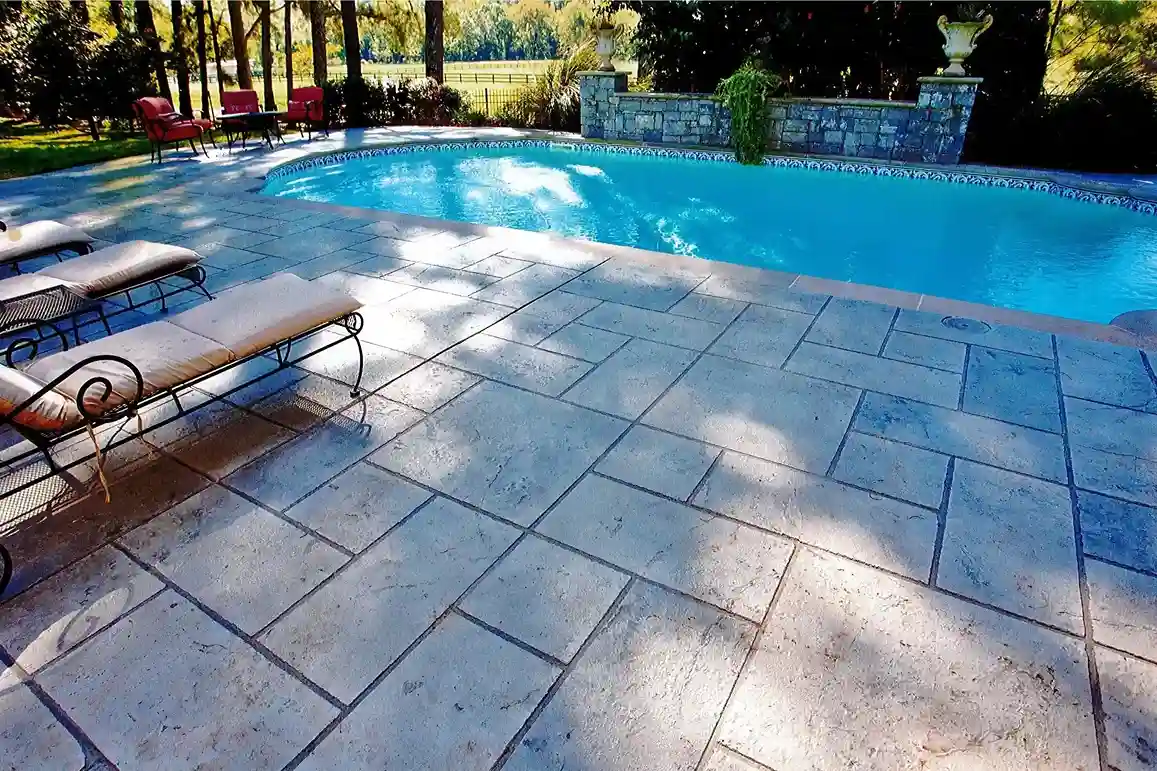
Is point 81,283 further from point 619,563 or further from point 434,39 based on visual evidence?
point 434,39

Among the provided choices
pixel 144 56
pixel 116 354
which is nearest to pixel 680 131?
pixel 144 56

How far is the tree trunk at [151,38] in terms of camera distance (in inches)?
436

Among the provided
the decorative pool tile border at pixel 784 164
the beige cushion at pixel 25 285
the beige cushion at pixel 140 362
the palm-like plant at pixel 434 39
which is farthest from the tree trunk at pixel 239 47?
the beige cushion at pixel 140 362

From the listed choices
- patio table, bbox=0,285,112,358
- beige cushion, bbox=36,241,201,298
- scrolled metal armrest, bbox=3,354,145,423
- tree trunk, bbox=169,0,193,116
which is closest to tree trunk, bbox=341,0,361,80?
tree trunk, bbox=169,0,193,116

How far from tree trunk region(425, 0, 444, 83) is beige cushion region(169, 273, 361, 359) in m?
12.3

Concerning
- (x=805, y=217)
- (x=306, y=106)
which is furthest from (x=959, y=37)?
(x=306, y=106)

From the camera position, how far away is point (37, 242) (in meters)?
3.94

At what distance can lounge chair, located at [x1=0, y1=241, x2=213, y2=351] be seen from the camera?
305 centimetres

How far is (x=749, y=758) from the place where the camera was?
1487 mm

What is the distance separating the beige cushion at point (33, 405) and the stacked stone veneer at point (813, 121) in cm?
987

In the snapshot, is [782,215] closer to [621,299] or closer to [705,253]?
[705,253]

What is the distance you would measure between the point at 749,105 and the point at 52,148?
402 inches

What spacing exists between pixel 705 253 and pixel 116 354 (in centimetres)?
512

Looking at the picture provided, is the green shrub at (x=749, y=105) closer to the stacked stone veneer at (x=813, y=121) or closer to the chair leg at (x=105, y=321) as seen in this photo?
the stacked stone veneer at (x=813, y=121)
